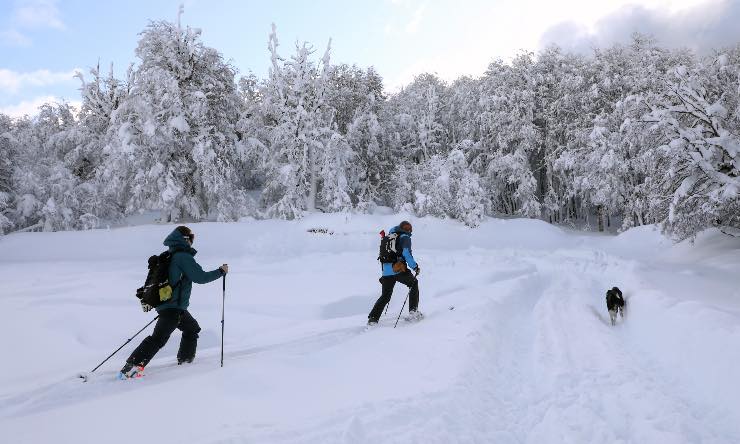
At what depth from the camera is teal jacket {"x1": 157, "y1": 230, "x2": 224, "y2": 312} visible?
19.6ft

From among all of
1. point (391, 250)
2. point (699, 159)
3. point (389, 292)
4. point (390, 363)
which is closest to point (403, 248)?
point (391, 250)

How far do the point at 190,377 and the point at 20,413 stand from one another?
161 centimetres

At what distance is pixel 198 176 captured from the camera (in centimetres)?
2784

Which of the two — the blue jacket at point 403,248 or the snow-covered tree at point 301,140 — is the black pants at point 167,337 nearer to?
the blue jacket at point 403,248

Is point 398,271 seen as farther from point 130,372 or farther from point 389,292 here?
point 130,372

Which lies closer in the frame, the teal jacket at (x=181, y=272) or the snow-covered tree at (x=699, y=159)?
the teal jacket at (x=181, y=272)

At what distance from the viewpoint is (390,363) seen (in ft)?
20.2

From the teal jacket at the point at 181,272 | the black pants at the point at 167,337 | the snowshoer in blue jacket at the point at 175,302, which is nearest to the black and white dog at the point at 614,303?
the snowshoer in blue jacket at the point at 175,302

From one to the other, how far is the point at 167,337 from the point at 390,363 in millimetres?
2924

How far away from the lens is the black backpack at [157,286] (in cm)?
583

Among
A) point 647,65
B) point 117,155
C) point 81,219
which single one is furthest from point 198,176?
point 647,65

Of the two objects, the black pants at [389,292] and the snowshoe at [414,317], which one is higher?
the black pants at [389,292]

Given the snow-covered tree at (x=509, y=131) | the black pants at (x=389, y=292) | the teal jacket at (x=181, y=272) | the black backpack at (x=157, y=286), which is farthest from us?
the snow-covered tree at (x=509, y=131)

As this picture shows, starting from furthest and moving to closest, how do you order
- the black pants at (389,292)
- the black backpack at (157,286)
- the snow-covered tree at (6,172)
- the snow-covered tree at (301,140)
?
the snow-covered tree at (301,140)
the snow-covered tree at (6,172)
the black pants at (389,292)
the black backpack at (157,286)
